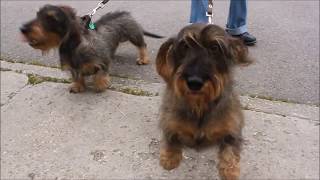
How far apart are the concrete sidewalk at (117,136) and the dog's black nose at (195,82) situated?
1.08 meters

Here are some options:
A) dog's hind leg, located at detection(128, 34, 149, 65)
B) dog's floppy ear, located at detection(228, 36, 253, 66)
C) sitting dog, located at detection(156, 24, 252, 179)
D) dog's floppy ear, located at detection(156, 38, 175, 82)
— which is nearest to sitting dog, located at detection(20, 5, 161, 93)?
dog's hind leg, located at detection(128, 34, 149, 65)

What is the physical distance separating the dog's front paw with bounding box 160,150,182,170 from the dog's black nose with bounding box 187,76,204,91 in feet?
2.91

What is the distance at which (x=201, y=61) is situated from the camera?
9.98 feet

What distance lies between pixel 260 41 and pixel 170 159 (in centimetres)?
350

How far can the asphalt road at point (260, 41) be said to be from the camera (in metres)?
5.47

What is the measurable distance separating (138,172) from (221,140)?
2.45ft

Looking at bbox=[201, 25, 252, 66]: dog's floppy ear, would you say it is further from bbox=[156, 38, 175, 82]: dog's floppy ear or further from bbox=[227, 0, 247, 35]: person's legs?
bbox=[227, 0, 247, 35]: person's legs

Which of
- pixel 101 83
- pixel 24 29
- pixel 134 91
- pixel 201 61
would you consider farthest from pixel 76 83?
pixel 201 61

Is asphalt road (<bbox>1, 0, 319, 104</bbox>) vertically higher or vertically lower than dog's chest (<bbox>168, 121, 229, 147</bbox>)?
lower

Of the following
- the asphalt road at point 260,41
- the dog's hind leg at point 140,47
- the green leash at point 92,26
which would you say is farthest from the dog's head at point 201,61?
the dog's hind leg at point 140,47

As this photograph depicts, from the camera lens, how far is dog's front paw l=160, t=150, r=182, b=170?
3783mm

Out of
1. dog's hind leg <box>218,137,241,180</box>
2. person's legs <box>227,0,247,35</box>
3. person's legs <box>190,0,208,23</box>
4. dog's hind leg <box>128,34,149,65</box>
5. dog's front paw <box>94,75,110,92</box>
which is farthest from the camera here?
person's legs <box>227,0,247,35</box>

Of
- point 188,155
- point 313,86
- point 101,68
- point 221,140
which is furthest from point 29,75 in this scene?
point 313,86

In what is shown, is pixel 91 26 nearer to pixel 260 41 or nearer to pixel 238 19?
pixel 238 19
